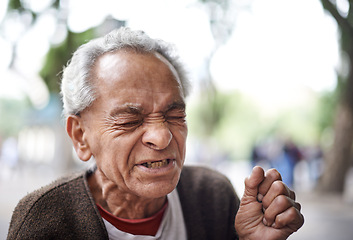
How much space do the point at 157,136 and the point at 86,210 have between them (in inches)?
21.1

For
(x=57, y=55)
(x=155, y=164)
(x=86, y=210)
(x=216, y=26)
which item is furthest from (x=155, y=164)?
(x=216, y=26)

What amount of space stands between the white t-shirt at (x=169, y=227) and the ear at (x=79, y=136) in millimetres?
359

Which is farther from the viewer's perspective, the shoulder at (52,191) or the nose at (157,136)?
the shoulder at (52,191)

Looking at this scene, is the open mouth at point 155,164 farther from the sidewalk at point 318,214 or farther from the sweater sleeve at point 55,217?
the sidewalk at point 318,214

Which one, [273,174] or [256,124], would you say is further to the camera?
[256,124]

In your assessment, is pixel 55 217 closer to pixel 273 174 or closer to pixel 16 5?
pixel 273 174

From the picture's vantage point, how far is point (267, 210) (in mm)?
1547

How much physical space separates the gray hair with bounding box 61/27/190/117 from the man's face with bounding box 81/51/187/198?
0.06 metres

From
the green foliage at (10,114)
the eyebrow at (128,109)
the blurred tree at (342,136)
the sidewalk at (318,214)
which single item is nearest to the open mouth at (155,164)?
the eyebrow at (128,109)

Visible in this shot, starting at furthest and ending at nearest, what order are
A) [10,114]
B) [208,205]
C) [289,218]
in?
[10,114], [208,205], [289,218]

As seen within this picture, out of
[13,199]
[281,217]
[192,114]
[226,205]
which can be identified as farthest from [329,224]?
[192,114]

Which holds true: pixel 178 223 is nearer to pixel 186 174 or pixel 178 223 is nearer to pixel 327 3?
pixel 186 174

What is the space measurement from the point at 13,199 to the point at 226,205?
8663mm

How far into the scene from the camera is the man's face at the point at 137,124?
165cm
